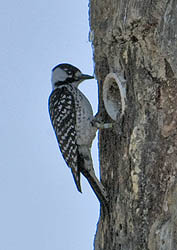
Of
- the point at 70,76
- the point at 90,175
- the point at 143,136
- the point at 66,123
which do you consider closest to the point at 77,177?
the point at 90,175

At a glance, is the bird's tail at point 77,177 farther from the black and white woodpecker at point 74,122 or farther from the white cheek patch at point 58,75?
the white cheek patch at point 58,75

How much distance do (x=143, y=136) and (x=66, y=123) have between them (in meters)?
0.98

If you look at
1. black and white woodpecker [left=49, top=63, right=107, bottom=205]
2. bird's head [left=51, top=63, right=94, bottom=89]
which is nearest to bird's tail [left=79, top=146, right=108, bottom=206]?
black and white woodpecker [left=49, top=63, right=107, bottom=205]

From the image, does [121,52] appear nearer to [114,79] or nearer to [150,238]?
[114,79]

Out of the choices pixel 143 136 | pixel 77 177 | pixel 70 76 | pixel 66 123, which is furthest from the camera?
pixel 70 76

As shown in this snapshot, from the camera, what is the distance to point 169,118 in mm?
3533

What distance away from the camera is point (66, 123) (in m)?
4.47

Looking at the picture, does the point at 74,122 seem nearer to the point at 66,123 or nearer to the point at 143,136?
the point at 66,123

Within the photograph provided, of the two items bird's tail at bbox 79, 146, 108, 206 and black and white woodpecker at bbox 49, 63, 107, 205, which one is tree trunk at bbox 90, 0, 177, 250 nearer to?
bird's tail at bbox 79, 146, 108, 206

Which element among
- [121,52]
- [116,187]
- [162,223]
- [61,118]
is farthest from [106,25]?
[162,223]

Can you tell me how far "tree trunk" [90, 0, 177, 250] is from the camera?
11.4 ft

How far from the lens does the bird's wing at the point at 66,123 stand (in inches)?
169

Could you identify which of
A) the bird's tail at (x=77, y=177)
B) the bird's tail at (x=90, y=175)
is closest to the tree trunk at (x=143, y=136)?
the bird's tail at (x=90, y=175)

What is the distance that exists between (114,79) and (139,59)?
12.3 inches
